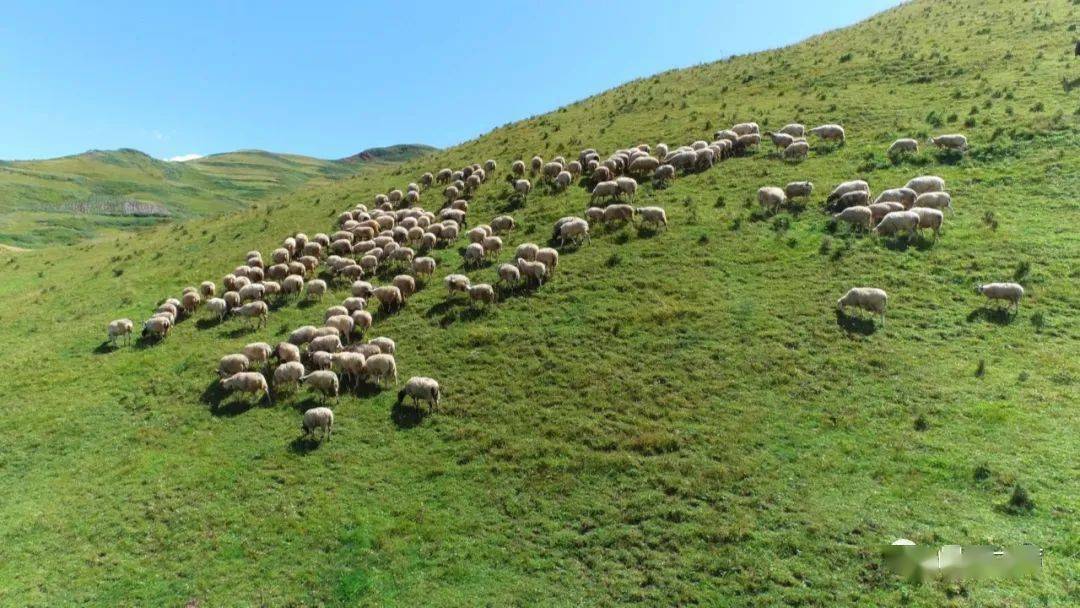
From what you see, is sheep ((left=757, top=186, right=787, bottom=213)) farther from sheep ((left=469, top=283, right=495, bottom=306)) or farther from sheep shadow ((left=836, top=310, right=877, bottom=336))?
sheep ((left=469, top=283, right=495, bottom=306))

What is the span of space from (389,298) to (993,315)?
20.6m

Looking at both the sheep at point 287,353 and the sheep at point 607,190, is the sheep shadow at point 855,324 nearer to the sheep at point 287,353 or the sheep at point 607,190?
the sheep at point 607,190

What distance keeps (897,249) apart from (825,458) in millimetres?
11191

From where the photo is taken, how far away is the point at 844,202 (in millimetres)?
23188

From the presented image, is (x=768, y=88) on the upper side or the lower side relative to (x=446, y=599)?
upper

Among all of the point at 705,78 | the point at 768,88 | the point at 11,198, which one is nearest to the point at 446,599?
the point at 768,88

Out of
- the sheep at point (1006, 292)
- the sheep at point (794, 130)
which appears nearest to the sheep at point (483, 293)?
the sheep at point (1006, 292)

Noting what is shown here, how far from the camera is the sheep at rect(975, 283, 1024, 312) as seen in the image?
1656 cm

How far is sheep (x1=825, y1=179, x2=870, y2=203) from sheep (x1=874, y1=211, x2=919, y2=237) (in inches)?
109

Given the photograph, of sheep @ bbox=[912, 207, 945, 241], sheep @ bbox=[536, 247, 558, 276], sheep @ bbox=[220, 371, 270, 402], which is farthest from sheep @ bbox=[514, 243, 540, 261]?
sheep @ bbox=[912, 207, 945, 241]

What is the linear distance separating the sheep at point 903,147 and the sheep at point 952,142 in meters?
0.90

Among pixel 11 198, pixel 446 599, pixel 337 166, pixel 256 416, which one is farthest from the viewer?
pixel 337 166

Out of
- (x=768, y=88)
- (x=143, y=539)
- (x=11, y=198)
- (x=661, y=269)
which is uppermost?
(x=11, y=198)

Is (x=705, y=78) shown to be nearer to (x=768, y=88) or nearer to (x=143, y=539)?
(x=768, y=88)
